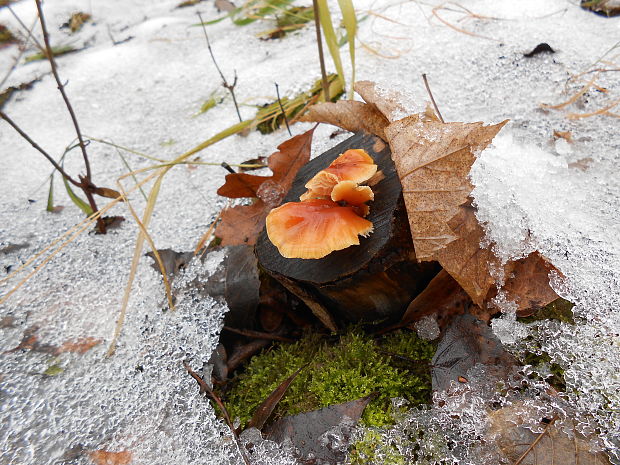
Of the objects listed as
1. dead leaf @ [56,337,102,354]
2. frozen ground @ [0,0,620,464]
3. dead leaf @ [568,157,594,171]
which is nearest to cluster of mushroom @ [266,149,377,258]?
frozen ground @ [0,0,620,464]

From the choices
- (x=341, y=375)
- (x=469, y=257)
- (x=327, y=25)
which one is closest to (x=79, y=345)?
(x=341, y=375)

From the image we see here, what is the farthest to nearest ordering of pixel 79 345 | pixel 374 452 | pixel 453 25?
pixel 453 25
pixel 79 345
pixel 374 452

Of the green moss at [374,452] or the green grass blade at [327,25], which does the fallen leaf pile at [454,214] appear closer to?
the green moss at [374,452]

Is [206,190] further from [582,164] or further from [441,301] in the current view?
[582,164]

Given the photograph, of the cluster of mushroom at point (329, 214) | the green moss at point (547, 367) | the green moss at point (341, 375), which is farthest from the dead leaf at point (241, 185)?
the green moss at point (547, 367)

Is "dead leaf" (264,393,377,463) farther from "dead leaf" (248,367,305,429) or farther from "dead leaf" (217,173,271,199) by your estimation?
"dead leaf" (217,173,271,199)

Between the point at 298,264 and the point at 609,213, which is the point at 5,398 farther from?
the point at 609,213

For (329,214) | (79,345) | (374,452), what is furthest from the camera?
(79,345)
